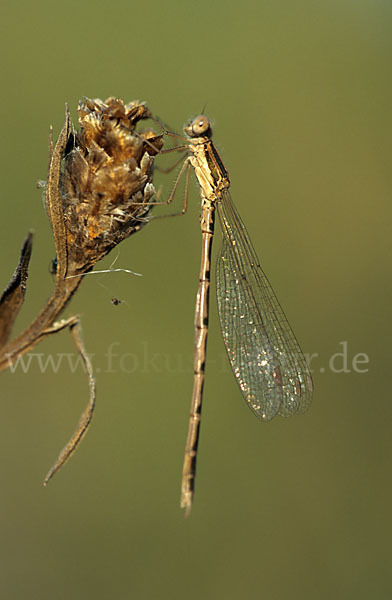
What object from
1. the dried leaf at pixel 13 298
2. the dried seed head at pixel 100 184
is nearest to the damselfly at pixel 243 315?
the dried seed head at pixel 100 184

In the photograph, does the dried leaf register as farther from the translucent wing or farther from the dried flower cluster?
the translucent wing

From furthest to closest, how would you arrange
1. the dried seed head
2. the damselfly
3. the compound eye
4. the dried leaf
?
the damselfly
the compound eye
the dried seed head
the dried leaf

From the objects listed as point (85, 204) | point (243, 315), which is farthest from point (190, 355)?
point (85, 204)

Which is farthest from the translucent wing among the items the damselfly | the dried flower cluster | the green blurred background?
the dried flower cluster

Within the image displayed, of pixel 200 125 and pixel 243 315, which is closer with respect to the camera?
pixel 200 125

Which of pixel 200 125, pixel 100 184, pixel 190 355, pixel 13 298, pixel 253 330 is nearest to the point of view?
pixel 13 298

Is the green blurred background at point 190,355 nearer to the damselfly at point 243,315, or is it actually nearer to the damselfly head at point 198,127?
the damselfly at point 243,315

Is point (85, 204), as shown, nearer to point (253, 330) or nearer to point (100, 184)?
point (100, 184)
